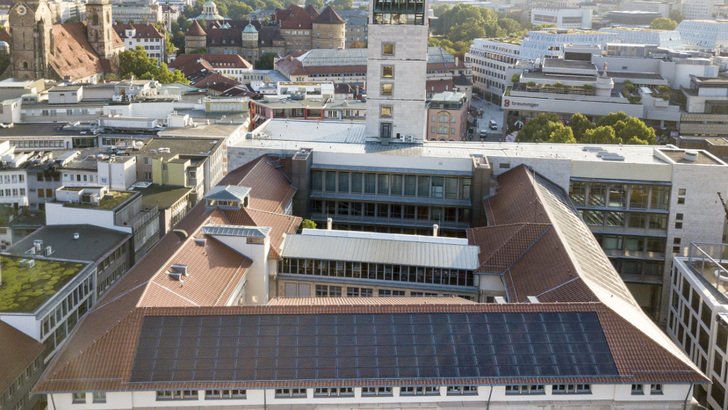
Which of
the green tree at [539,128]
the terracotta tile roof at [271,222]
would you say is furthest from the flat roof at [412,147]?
the green tree at [539,128]

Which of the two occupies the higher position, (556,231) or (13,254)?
(556,231)

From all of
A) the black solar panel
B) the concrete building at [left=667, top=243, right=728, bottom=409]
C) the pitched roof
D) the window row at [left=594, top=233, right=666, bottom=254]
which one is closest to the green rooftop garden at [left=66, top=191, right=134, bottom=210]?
the pitched roof

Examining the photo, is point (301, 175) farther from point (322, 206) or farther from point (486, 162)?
point (486, 162)

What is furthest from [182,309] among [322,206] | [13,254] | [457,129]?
[457,129]

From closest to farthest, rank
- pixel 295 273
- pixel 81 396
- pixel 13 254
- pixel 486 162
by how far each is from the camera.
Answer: pixel 81 396, pixel 295 273, pixel 13 254, pixel 486 162

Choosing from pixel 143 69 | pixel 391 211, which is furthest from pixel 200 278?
pixel 143 69

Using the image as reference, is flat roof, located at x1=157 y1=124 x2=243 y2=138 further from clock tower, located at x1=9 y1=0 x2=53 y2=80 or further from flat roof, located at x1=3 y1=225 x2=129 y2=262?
clock tower, located at x1=9 y1=0 x2=53 y2=80
